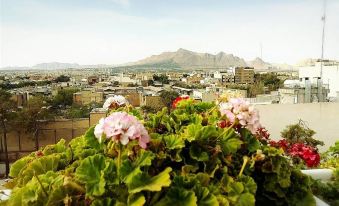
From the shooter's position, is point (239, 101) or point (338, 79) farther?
point (338, 79)

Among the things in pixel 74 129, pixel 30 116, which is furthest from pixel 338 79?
pixel 30 116

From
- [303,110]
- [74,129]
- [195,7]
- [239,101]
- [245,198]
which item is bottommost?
[74,129]

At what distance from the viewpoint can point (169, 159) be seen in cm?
168

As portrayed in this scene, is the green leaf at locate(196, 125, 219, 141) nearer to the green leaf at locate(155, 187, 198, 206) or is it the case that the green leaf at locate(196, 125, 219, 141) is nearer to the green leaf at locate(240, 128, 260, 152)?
the green leaf at locate(240, 128, 260, 152)

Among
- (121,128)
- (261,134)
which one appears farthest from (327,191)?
(121,128)

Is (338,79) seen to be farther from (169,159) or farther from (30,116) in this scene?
(169,159)

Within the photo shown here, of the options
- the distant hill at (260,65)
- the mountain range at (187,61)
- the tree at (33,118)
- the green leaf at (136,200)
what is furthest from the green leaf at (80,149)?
the mountain range at (187,61)

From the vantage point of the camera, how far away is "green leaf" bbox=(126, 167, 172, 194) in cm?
136

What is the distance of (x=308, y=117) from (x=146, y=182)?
30.5ft

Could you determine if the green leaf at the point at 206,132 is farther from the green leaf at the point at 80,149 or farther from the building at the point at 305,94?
the building at the point at 305,94

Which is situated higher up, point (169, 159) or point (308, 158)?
point (169, 159)

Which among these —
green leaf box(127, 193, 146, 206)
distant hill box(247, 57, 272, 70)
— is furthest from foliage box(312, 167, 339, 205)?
distant hill box(247, 57, 272, 70)

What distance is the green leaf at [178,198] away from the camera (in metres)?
1.38

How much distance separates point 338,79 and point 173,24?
827 cm
